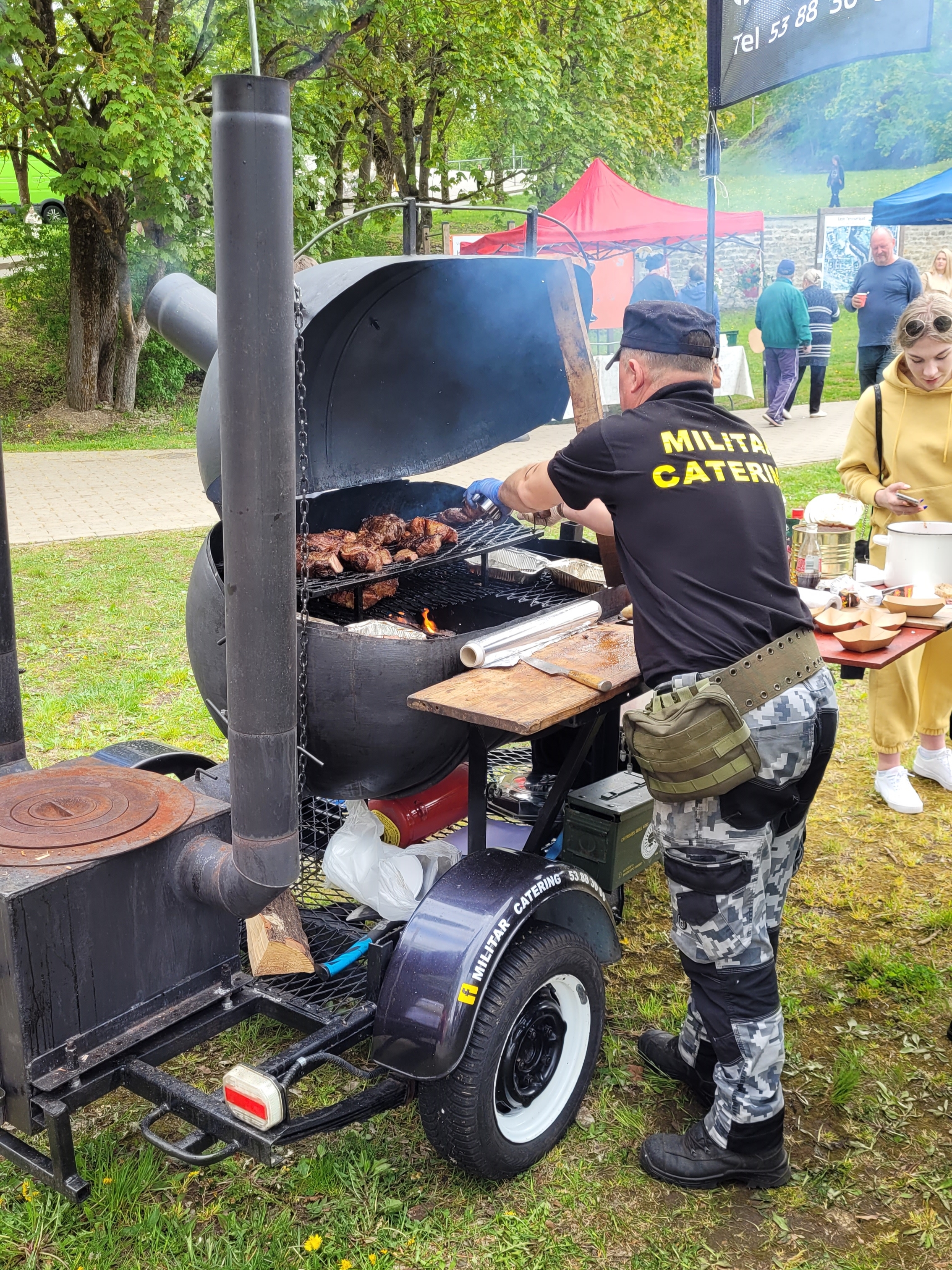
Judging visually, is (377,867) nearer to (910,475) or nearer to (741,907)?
(741,907)

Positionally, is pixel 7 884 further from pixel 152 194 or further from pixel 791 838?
pixel 152 194

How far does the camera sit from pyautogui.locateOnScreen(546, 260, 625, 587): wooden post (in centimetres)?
353

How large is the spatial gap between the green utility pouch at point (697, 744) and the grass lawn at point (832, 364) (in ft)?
47.2

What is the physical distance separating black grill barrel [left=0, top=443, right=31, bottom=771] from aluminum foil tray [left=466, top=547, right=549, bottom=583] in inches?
70.4

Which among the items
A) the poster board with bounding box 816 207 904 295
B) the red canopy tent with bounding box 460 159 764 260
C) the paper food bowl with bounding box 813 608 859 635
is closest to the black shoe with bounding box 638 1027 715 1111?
the paper food bowl with bounding box 813 608 859 635

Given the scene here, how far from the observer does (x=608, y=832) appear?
3.59 metres

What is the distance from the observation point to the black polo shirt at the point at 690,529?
2654 mm

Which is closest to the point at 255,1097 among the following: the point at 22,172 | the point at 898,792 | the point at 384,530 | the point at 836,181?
the point at 384,530

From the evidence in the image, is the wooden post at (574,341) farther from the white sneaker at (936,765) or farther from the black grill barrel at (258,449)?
the white sneaker at (936,765)

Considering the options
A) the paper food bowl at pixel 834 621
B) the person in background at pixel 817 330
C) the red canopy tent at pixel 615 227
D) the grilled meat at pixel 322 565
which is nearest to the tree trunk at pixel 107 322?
the red canopy tent at pixel 615 227

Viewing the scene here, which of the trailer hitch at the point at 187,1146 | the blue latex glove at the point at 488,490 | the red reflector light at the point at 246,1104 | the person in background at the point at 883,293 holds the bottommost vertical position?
the trailer hitch at the point at 187,1146

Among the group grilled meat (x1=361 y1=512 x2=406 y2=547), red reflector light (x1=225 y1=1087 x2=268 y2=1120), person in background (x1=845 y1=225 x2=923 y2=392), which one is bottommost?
red reflector light (x1=225 y1=1087 x2=268 y2=1120)

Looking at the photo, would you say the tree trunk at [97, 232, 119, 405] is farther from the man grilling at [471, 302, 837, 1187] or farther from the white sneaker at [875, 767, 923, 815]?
the man grilling at [471, 302, 837, 1187]

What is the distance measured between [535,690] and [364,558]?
0.85 meters
